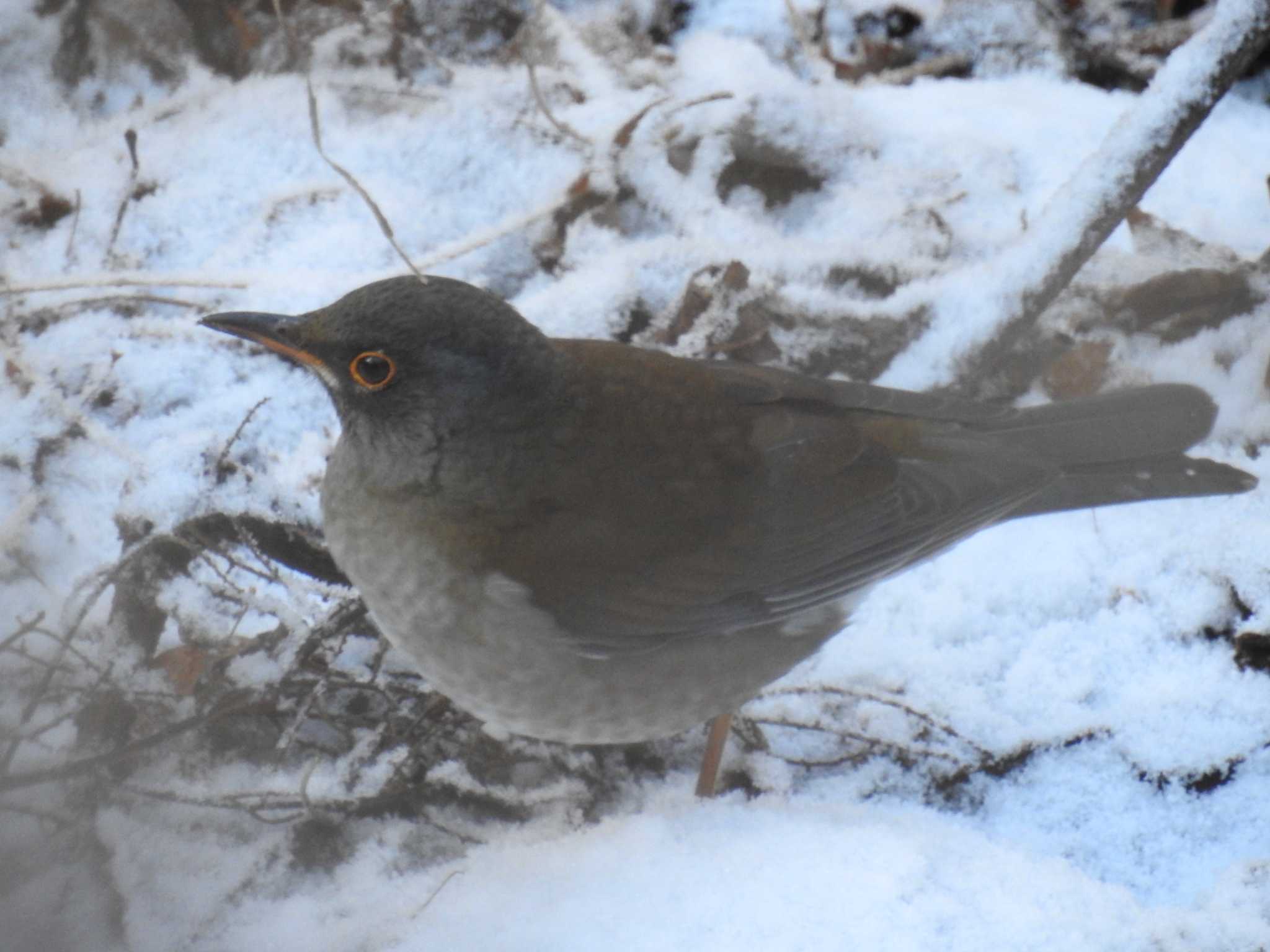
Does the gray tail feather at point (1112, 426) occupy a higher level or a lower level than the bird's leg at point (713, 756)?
higher

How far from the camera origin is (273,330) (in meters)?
2.72

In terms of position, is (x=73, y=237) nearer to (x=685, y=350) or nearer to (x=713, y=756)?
(x=685, y=350)

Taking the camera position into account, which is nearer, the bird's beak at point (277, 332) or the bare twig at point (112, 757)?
the bare twig at point (112, 757)

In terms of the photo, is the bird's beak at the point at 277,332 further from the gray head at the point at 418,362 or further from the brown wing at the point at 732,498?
the brown wing at the point at 732,498

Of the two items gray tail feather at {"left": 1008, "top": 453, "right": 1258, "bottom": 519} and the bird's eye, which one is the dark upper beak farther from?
gray tail feather at {"left": 1008, "top": 453, "right": 1258, "bottom": 519}

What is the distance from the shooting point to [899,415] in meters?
3.12

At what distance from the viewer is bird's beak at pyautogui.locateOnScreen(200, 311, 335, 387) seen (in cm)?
269

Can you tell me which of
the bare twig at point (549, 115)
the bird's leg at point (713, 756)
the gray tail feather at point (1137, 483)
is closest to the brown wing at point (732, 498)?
the gray tail feather at point (1137, 483)

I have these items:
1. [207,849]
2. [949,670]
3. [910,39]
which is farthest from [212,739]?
[910,39]

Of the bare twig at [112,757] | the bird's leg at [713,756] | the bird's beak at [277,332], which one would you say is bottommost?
the bird's leg at [713,756]

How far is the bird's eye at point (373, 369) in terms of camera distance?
263cm

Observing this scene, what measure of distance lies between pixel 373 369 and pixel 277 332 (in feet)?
0.74

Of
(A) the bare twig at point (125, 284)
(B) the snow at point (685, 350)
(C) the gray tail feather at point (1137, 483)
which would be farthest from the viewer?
(A) the bare twig at point (125, 284)

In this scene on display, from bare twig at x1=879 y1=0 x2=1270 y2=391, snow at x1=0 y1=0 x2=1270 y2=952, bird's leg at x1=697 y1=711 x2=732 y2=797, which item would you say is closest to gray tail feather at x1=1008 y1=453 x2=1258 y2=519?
snow at x1=0 y1=0 x2=1270 y2=952
